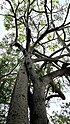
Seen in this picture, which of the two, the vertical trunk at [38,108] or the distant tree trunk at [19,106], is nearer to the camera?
the distant tree trunk at [19,106]

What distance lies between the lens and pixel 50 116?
8539mm

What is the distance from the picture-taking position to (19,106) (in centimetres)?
388

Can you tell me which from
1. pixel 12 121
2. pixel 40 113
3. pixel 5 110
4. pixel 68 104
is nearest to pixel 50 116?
pixel 68 104

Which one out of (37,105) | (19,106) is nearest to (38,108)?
(37,105)

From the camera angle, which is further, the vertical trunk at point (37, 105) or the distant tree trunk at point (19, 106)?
the vertical trunk at point (37, 105)

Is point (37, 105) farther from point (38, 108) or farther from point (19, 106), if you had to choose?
point (19, 106)

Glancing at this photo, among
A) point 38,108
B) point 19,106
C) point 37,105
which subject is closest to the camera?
point 19,106

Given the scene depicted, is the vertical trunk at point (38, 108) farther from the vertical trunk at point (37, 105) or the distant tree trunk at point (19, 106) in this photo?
the distant tree trunk at point (19, 106)

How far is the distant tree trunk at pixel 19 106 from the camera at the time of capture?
340 centimetres

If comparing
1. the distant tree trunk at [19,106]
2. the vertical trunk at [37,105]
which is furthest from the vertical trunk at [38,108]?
the distant tree trunk at [19,106]

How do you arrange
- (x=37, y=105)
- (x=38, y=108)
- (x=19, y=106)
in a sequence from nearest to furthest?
1. (x=19, y=106)
2. (x=38, y=108)
3. (x=37, y=105)

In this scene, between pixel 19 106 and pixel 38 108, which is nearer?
pixel 19 106

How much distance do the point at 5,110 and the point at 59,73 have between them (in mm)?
2926

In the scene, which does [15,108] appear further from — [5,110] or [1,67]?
[1,67]
